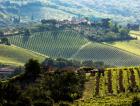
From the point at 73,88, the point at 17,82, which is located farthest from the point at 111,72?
the point at 17,82

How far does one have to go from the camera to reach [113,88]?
86.3 m

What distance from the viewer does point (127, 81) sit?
294 ft

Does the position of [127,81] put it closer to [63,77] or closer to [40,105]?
[63,77]

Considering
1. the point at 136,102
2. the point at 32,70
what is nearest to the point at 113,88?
the point at 136,102

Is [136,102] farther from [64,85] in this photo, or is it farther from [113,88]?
[64,85]

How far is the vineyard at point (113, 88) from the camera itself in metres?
74.4

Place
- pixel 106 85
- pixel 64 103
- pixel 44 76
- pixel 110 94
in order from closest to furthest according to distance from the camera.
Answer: pixel 64 103, pixel 110 94, pixel 106 85, pixel 44 76

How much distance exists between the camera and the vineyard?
74.4 meters

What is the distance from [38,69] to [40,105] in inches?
863

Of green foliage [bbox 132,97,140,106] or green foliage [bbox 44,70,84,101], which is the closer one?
green foliage [bbox 132,97,140,106]

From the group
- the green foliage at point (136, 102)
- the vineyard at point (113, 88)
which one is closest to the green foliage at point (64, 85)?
the vineyard at point (113, 88)

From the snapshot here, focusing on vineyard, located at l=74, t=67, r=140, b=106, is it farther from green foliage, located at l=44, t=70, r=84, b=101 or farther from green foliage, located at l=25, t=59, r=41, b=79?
green foliage, located at l=25, t=59, r=41, b=79

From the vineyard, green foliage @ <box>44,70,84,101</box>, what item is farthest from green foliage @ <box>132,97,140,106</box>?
green foliage @ <box>44,70,84,101</box>

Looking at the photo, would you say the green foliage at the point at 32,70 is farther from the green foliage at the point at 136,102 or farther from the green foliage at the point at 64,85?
the green foliage at the point at 136,102
